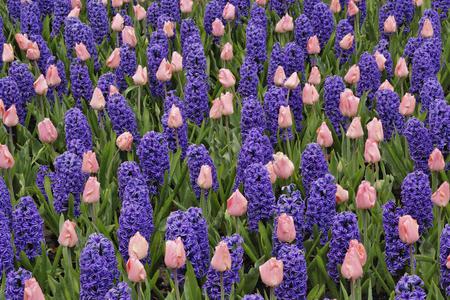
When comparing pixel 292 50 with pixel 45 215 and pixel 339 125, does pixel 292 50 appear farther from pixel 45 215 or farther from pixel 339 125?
pixel 45 215

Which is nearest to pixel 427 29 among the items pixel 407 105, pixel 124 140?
pixel 407 105

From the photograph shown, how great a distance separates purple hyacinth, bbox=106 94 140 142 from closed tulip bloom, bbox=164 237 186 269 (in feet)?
5.84

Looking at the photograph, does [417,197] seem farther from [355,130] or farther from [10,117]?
[10,117]

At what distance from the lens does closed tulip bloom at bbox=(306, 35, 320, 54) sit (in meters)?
6.39

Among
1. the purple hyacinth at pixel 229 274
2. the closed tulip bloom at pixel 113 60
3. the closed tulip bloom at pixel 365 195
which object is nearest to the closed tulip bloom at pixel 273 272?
the purple hyacinth at pixel 229 274

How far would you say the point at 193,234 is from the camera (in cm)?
426

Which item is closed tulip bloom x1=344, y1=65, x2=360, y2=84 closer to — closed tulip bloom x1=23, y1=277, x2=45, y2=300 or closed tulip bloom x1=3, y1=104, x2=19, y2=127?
closed tulip bloom x1=3, y1=104, x2=19, y2=127

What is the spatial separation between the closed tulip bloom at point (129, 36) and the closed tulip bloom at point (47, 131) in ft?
4.58

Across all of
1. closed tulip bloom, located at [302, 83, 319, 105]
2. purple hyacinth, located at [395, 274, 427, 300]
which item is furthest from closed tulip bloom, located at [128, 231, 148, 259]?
closed tulip bloom, located at [302, 83, 319, 105]

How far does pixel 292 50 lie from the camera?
6355mm

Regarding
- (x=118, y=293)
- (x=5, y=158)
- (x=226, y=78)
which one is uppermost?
(x=226, y=78)

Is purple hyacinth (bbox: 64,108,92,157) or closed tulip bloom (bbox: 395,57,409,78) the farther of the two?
closed tulip bloom (bbox: 395,57,409,78)

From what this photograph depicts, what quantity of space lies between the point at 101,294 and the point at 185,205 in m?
1.14

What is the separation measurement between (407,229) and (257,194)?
0.80m
